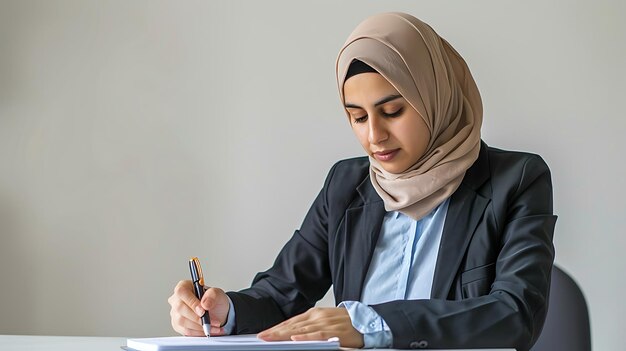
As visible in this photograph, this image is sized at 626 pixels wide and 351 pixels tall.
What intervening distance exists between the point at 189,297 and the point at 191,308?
2cm

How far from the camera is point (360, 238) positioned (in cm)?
196

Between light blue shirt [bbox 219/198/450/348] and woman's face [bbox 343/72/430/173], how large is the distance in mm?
119

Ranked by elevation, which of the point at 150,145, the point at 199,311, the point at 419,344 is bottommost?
the point at 419,344

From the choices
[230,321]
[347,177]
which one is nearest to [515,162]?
[347,177]

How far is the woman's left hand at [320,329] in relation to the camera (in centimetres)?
142

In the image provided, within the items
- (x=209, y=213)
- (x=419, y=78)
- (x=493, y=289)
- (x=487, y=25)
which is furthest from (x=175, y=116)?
(x=493, y=289)

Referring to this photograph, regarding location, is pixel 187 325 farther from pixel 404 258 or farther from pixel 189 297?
pixel 404 258

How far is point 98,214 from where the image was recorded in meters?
2.84

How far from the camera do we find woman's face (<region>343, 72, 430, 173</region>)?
1.85 meters

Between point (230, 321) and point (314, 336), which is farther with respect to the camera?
point (230, 321)

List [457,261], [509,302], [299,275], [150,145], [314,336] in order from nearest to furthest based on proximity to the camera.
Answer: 1. [314,336]
2. [509,302]
3. [457,261]
4. [299,275]
5. [150,145]

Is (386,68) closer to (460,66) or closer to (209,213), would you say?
(460,66)

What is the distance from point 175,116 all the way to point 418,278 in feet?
3.92

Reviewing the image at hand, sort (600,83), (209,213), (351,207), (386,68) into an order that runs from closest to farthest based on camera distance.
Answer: (386,68) → (351,207) → (600,83) → (209,213)
